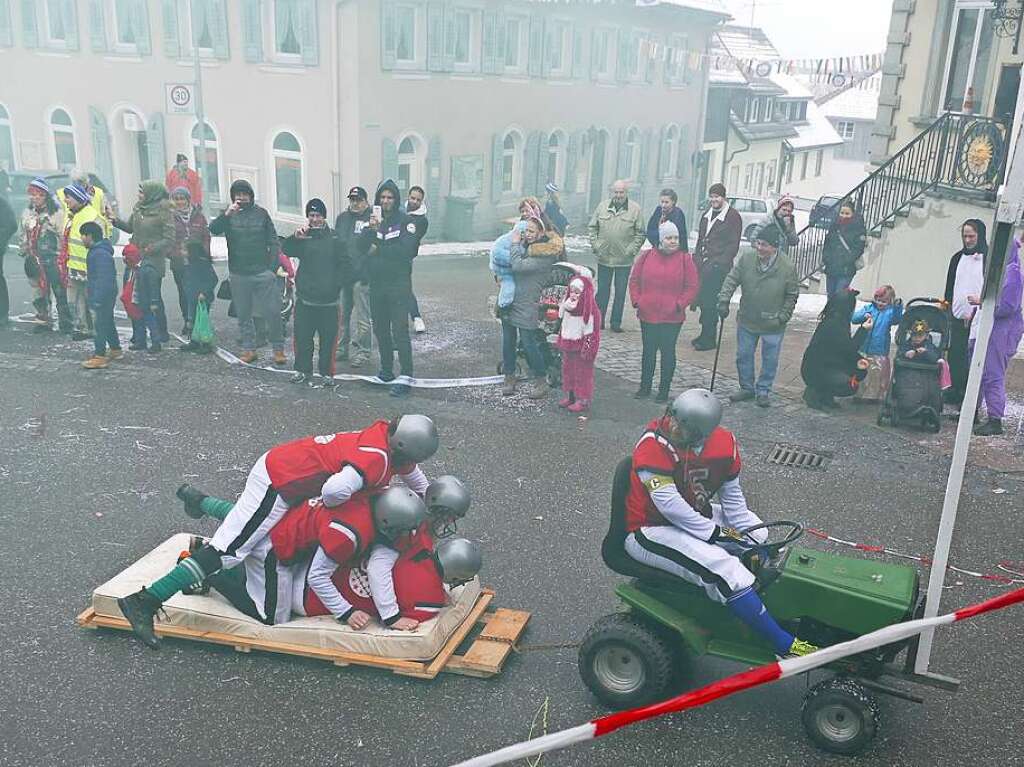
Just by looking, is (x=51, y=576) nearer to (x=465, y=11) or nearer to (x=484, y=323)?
(x=484, y=323)

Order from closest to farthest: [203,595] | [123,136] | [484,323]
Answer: [203,595]
[484,323]
[123,136]

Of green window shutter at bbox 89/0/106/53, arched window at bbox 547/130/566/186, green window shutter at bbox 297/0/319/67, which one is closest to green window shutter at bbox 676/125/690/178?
arched window at bbox 547/130/566/186

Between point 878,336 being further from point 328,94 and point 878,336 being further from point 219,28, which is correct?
point 219,28

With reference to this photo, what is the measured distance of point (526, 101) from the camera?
2439 centimetres

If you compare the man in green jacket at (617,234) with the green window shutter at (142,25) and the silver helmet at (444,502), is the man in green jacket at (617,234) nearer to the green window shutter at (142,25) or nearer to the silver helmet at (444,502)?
the silver helmet at (444,502)

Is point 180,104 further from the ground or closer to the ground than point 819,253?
further from the ground

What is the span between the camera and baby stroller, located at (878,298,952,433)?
9094 millimetres

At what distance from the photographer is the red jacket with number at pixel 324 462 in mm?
5109

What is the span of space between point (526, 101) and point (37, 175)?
11.2m

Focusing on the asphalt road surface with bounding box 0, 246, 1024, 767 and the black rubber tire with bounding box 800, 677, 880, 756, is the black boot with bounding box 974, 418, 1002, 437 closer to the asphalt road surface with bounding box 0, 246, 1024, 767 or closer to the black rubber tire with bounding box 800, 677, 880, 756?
the asphalt road surface with bounding box 0, 246, 1024, 767

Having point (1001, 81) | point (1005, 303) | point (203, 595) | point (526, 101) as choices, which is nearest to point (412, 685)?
point (203, 595)

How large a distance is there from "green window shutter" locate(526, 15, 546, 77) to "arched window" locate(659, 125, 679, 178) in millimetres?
7767

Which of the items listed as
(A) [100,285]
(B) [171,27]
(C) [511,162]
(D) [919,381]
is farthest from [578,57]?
(D) [919,381]

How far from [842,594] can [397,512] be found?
2.17 m
